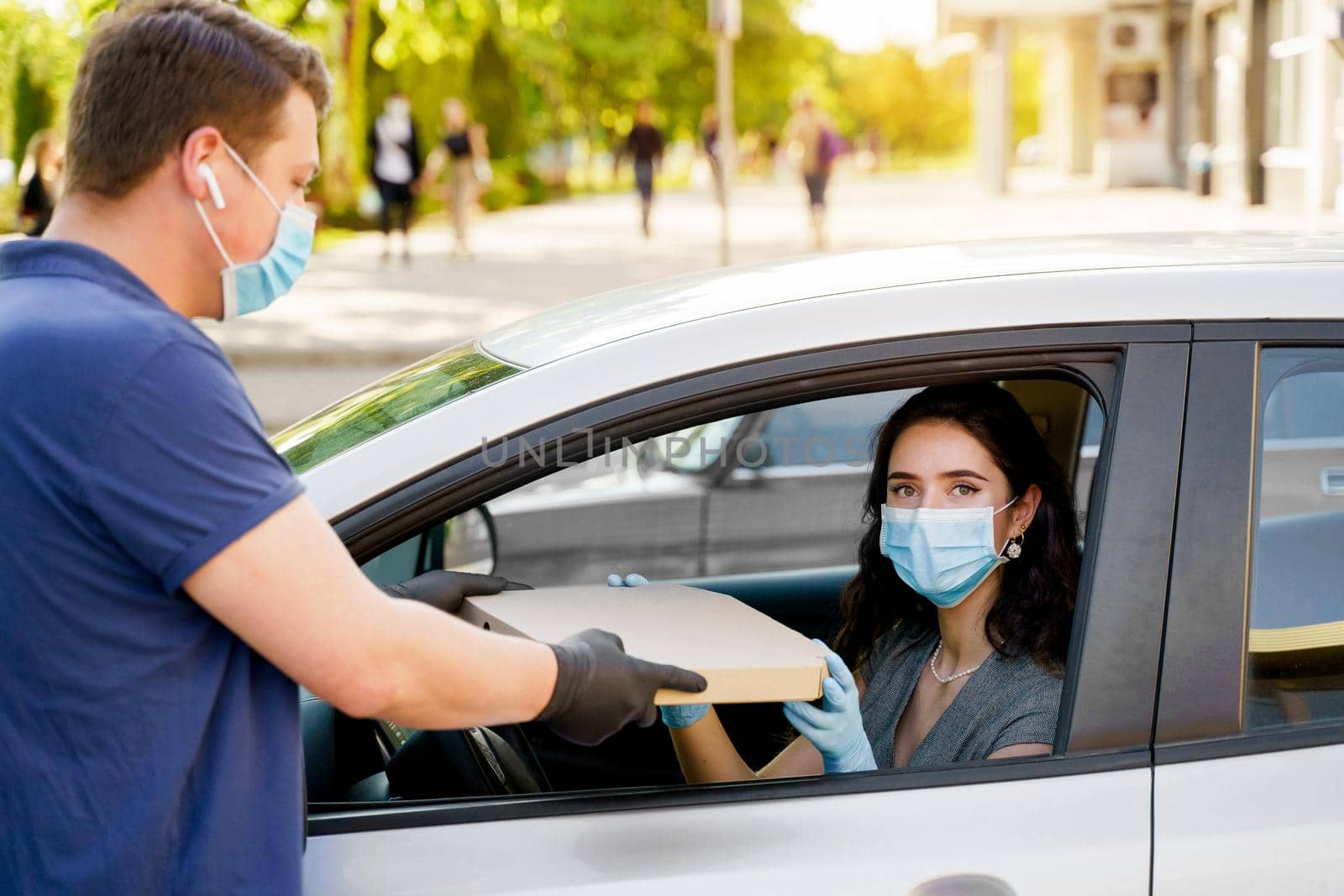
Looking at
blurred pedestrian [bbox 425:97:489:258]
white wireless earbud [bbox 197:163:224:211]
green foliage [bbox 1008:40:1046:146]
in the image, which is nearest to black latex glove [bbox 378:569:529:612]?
white wireless earbud [bbox 197:163:224:211]

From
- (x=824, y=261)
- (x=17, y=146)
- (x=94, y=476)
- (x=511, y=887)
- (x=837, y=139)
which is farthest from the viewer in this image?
(x=17, y=146)

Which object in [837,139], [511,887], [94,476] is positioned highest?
[837,139]

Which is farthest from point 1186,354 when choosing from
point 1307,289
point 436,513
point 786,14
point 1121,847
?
point 786,14

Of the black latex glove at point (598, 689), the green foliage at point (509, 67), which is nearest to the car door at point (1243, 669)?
the black latex glove at point (598, 689)

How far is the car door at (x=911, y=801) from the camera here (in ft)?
5.57

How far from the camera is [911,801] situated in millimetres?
1768

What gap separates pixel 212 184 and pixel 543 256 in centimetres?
1875

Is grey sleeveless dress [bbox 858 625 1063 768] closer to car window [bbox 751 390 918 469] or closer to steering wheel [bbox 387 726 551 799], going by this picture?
steering wheel [bbox 387 726 551 799]

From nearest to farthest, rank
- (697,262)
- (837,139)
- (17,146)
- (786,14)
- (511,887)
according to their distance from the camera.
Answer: (511,887) → (697,262) → (837,139) → (17,146) → (786,14)

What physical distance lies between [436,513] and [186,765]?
483 mm

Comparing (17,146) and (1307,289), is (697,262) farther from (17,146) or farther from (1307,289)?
(17,146)

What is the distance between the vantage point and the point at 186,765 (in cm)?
145

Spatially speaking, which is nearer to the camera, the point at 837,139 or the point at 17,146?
the point at 837,139

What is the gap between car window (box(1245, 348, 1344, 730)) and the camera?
186 centimetres
